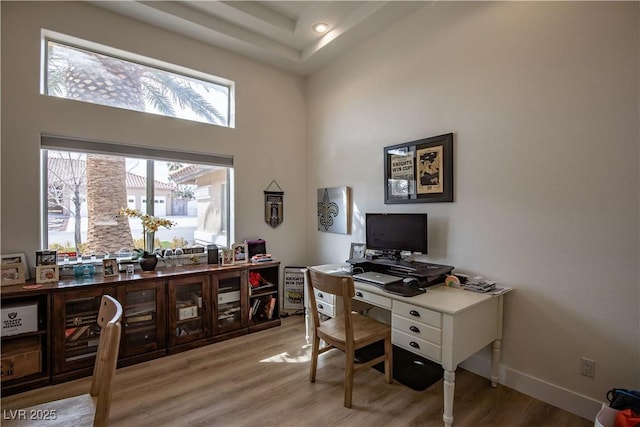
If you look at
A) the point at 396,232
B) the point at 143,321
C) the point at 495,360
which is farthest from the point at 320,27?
the point at 495,360

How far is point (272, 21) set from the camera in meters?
3.17

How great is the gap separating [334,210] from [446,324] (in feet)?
6.88

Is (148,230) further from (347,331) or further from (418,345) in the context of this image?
(418,345)

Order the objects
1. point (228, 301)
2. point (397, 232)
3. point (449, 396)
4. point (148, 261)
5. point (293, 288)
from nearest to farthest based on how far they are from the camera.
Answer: point (449, 396), point (397, 232), point (148, 261), point (228, 301), point (293, 288)

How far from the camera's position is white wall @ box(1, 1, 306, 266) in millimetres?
2441

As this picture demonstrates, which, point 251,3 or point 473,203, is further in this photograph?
point 251,3

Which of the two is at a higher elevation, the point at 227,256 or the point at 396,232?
the point at 396,232

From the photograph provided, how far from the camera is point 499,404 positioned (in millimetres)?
2033

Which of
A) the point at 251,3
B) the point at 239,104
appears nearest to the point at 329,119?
the point at 239,104

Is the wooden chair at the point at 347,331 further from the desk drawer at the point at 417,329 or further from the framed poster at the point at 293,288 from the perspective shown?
the framed poster at the point at 293,288

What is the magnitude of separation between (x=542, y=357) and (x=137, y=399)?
2.87 m

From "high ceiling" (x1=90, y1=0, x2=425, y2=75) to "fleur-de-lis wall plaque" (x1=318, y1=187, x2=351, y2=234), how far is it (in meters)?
1.69

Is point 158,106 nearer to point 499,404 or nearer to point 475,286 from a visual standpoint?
point 475,286

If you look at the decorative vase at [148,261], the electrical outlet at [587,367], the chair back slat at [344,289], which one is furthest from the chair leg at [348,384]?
the decorative vase at [148,261]
